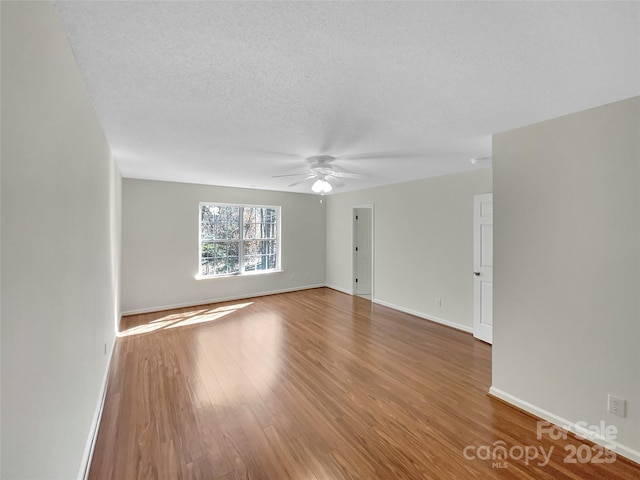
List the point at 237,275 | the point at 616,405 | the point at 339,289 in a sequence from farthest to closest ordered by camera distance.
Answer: the point at 339,289 < the point at 237,275 < the point at 616,405

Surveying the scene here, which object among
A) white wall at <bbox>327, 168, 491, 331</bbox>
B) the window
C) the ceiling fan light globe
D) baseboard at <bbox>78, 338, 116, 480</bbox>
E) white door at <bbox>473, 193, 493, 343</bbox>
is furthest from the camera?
the window

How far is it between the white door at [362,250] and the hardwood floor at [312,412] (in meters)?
2.42

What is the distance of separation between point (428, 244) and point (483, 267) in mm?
950

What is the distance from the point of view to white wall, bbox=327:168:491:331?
397 centimetres

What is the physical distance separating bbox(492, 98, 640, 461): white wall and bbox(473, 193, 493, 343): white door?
4.34 feet

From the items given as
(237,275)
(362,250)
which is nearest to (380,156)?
(362,250)

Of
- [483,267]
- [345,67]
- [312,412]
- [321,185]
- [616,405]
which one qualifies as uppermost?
[345,67]

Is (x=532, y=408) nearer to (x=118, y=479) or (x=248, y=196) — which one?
(x=118, y=479)

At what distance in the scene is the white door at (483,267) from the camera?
3623 mm

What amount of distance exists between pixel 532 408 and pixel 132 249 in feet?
18.6

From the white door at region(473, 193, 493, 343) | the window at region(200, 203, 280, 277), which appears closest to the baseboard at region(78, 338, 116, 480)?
the window at region(200, 203, 280, 277)

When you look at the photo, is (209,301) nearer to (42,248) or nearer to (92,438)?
(92,438)

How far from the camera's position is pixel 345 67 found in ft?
4.85

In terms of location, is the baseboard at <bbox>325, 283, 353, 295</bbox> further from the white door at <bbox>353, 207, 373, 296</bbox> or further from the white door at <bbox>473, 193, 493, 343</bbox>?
the white door at <bbox>473, 193, 493, 343</bbox>
